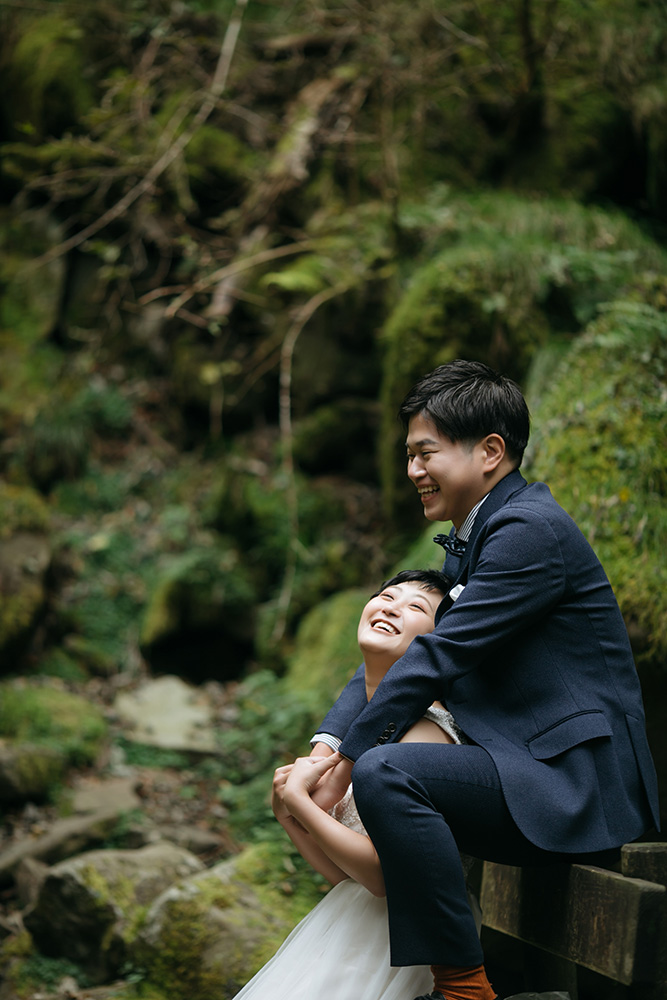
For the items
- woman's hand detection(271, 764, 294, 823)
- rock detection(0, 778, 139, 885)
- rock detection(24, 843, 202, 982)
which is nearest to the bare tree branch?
rock detection(0, 778, 139, 885)

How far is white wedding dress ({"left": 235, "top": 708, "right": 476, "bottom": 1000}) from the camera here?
2.13 m

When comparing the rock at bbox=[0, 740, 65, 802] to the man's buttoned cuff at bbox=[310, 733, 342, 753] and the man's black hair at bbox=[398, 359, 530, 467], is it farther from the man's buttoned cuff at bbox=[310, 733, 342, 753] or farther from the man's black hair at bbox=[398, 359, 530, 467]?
the man's black hair at bbox=[398, 359, 530, 467]

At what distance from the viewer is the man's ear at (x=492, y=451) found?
2.38m

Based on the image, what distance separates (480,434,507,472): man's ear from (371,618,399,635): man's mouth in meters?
0.55

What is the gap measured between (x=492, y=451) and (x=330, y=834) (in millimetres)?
1157

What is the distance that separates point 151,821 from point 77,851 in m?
0.50

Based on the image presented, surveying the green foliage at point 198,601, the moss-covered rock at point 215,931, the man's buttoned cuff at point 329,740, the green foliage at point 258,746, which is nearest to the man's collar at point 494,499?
the man's buttoned cuff at point 329,740

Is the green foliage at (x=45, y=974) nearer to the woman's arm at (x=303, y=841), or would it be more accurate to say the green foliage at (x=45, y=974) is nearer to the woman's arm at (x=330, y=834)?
the woman's arm at (x=303, y=841)

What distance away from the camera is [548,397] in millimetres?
4469

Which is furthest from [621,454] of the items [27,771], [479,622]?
[27,771]

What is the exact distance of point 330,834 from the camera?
2137 mm

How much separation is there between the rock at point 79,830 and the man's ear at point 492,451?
12.4 feet

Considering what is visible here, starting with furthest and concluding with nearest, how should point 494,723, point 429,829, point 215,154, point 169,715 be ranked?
point 215,154, point 169,715, point 494,723, point 429,829

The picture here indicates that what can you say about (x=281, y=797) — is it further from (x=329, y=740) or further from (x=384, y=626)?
(x=384, y=626)
